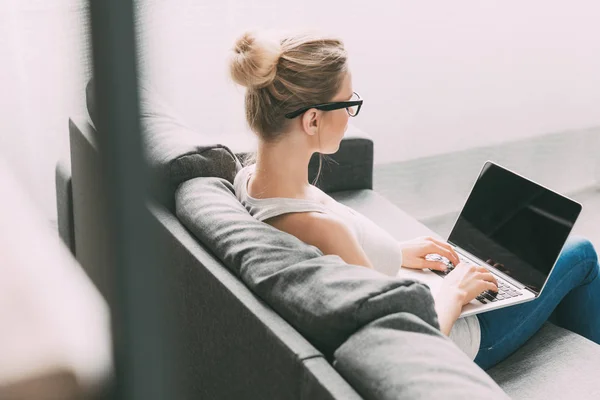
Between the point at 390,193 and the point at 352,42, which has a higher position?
the point at 352,42

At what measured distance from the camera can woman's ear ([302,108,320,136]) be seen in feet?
4.94

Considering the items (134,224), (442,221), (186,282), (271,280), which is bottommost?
(442,221)

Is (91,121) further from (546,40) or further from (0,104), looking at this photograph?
(546,40)

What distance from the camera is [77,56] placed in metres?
0.21

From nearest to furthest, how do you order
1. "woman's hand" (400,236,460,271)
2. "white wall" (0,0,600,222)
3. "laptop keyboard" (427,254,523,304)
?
"laptop keyboard" (427,254,523,304) → "woman's hand" (400,236,460,271) → "white wall" (0,0,600,222)

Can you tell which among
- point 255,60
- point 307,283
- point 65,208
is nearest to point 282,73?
point 255,60

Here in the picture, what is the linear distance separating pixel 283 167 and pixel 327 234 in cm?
18

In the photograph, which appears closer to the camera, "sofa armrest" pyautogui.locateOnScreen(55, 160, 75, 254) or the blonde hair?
"sofa armrest" pyautogui.locateOnScreen(55, 160, 75, 254)

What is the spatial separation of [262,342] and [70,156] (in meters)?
0.96

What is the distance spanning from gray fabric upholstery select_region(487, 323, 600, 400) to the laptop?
0.11 metres

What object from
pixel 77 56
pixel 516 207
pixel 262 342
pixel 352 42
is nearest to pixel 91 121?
pixel 77 56

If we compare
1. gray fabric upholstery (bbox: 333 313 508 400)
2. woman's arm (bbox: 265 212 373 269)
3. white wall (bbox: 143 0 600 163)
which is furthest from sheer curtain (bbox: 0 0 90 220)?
white wall (bbox: 143 0 600 163)

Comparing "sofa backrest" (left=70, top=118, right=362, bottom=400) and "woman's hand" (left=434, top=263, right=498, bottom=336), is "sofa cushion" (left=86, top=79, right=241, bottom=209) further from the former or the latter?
"woman's hand" (left=434, top=263, right=498, bottom=336)

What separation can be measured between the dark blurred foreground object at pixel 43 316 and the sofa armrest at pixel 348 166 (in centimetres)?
205
